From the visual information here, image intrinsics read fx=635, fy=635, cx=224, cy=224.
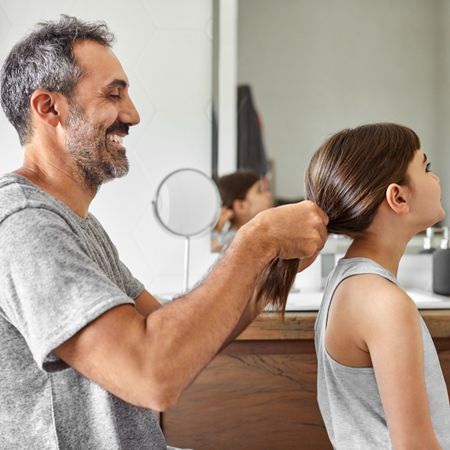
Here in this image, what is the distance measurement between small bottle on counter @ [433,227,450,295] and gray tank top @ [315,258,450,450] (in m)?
0.82

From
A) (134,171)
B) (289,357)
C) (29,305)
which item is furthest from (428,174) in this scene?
(134,171)

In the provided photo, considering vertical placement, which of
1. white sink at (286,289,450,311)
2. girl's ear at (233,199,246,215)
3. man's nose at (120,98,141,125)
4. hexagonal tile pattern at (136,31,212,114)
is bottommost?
white sink at (286,289,450,311)

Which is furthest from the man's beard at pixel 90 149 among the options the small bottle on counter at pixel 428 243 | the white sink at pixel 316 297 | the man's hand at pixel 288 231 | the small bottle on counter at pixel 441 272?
the small bottle on counter at pixel 428 243

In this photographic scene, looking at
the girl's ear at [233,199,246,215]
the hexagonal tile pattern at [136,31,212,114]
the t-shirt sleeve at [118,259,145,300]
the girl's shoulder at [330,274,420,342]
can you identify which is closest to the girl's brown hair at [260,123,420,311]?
the girl's shoulder at [330,274,420,342]

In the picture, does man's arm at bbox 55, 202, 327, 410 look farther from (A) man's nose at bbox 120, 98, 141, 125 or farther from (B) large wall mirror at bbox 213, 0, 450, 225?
(B) large wall mirror at bbox 213, 0, 450, 225

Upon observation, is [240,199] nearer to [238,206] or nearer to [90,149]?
[238,206]

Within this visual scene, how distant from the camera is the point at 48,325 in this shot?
788 millimetres

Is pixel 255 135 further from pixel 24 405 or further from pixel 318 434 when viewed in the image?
pixel 24 405

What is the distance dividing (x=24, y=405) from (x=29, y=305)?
19 centimetres

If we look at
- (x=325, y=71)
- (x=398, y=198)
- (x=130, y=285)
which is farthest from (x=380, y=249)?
(x=325, y=71)

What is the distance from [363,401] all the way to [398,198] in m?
0.39

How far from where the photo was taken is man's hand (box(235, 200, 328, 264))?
37.3 inches

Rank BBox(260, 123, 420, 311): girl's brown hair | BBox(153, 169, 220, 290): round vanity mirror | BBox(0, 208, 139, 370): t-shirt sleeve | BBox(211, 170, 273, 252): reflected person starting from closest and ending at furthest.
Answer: BBox(0, 208, 139, 370): t-shirt sleeve
BBox(260, 123, 420, 311): girl's brown hair
BBox(153, 169, 220, 290): round vanity mirror
BBox(211, 170, 273, 252): reflected person

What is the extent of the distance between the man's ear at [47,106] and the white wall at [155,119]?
108 centimetres
